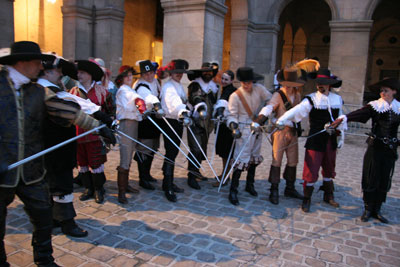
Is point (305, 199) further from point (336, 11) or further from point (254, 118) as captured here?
point (336, 11)

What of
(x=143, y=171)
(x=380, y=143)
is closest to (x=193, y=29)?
(x=143, y=171)

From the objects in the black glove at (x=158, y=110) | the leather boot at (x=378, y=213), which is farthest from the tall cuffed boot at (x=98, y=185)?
the leather boot at (x=378, y=213)

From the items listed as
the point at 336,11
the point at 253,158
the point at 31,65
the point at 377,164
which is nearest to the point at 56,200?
the point at 31,65

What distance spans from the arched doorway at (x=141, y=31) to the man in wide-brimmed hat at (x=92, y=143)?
546 inches

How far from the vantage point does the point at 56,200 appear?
3.69m

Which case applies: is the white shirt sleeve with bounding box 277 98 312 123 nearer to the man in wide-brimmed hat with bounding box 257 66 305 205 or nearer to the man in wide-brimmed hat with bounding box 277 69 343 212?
the man in wide-brimmed hat with bounding box 277 69 343 212

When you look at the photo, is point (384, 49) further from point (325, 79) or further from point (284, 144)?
point (284, 144)

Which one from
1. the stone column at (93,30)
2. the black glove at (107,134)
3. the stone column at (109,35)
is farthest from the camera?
the stone column at (109,35)

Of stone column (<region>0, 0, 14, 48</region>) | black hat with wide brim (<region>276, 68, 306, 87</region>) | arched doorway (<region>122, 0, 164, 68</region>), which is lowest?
black hat with wide brim (<region>276, 68, 306, 87</region>)

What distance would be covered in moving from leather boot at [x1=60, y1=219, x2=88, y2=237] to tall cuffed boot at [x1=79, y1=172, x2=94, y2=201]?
1079 mm

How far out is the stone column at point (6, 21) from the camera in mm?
8930

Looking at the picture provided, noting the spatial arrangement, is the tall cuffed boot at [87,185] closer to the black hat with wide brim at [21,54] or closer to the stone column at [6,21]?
the black hat with wide brim at [21,54]

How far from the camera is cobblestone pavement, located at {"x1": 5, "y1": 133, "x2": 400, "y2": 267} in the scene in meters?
3.37

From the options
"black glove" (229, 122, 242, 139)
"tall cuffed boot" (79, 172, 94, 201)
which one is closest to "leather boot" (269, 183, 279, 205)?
"black glove" (229, 122, 242, 139)
